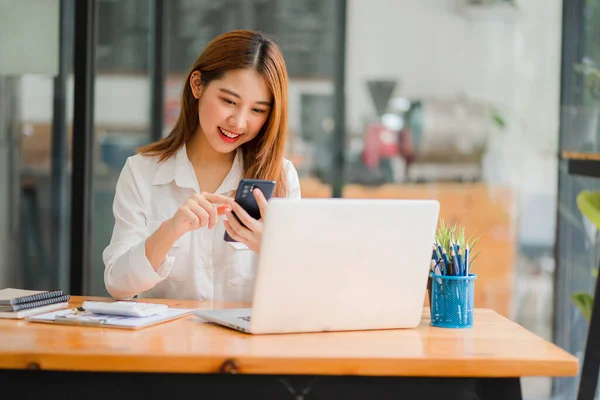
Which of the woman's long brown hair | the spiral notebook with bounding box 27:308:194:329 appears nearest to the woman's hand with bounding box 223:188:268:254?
the spiral notebook with bounding box 27:308:194:329

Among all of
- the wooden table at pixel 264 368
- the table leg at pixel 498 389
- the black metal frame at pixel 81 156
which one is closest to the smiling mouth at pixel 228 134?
the wooden table at pixel 264 368

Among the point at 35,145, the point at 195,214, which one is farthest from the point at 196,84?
the point at 35,145

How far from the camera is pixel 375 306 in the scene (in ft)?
5.37

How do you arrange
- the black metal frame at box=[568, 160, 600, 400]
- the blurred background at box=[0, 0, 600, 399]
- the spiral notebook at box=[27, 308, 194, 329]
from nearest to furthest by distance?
the spiral notebook at box=[27, 308, 194, 329], the black metal frame at box=[568, 160, 600, 400], the blurred background at box=[0, 0, 600, 399]

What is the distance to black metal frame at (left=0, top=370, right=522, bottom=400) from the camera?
1.42 m

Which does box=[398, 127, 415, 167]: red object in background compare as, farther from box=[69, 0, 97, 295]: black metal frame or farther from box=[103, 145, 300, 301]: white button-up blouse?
box=[103, 145, 300, 301]: white button-up blouse

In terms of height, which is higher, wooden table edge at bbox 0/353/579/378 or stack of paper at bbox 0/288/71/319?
stack of paper at bbox 0/288/71/319

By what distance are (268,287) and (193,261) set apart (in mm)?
866

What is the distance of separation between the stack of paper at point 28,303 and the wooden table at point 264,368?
241 mm

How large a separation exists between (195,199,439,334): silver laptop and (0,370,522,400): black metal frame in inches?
6.7

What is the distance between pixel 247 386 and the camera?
4.67 feet

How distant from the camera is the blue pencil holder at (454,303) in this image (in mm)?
1728

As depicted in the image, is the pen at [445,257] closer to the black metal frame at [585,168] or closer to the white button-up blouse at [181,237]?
the white button-up blouse at [181,237]

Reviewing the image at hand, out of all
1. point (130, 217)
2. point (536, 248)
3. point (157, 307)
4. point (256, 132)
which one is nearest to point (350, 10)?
point (536, 248)
